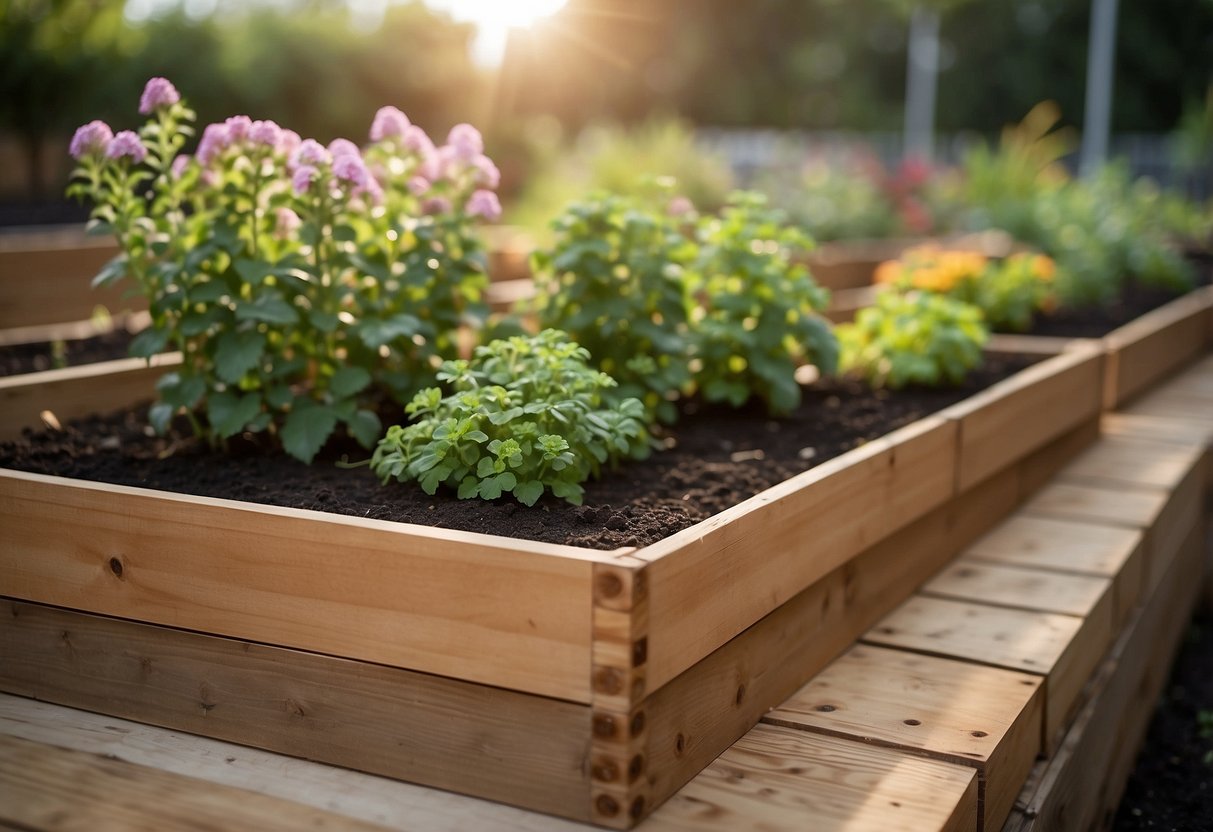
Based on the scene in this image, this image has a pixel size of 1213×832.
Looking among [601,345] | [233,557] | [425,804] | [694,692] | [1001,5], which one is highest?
[1001,5]

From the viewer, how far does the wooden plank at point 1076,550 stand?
9.57 ft

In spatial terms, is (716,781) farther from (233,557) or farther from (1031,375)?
(1031,375)

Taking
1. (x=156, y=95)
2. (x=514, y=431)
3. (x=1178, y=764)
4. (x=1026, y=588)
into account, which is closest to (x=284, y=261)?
(x=156, y=95)

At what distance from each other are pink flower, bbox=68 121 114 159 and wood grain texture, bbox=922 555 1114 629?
212cm

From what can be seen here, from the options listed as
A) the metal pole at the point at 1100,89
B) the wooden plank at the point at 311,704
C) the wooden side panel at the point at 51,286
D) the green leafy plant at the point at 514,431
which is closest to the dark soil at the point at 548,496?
the green leafy plant at the point at 514,431

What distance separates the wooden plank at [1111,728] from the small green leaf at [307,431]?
60.2 inches

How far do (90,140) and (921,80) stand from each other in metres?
28.1

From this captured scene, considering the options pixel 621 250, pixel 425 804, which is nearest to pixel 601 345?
pixel 621 250

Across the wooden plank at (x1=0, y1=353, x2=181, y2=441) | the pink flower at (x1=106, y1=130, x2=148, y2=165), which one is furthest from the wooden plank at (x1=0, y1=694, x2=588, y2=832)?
the pink flower at (x1=106, y1=130, x2=148, y2=165)

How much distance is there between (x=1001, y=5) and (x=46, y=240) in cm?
Answer: 3101

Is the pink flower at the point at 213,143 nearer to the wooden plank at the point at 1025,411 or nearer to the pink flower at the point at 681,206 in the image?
the pink flower at the point at 681,206

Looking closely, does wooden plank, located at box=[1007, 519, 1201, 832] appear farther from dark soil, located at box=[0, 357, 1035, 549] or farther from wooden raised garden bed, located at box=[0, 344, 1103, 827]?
dark soil, located at box=[0, 357, 1035, 549]

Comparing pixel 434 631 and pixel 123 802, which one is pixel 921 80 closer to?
pixel 434 631

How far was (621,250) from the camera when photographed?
2.88 meters
